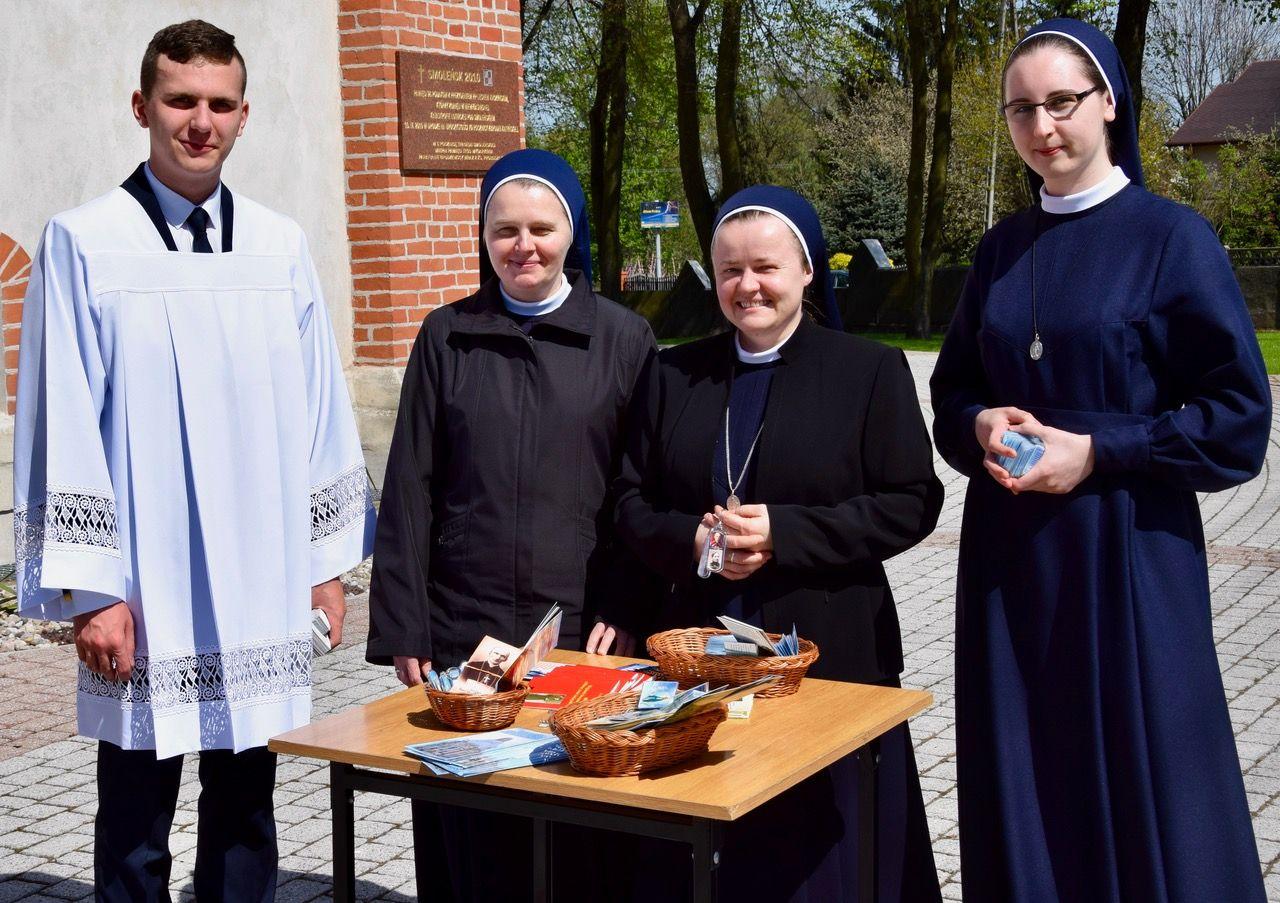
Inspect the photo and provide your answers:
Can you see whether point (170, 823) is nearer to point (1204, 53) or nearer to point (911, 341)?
point (911, 341)

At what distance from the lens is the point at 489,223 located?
3832 millimetres

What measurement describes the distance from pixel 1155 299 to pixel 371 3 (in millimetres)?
7130

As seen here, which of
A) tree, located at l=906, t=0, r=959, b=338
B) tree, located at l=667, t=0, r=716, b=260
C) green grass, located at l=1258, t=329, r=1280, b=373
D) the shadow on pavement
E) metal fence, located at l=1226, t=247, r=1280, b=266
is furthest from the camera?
metal fence, located at l=1226, t=247, r=1280, b=266

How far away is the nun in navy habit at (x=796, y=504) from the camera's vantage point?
11.5 ft

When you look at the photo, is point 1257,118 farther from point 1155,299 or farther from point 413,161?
point 1155,299

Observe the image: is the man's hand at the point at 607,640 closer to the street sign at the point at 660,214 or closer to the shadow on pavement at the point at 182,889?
the shadow on pavement at the point at 182,889

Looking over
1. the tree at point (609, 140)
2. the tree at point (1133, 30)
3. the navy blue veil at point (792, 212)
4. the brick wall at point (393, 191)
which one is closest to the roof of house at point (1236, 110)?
the tree at point (609, 140)

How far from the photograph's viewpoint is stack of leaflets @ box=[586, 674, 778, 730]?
9.50ft

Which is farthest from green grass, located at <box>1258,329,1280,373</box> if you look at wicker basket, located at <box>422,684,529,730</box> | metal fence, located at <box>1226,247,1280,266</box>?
wicker basket, located at <box>422,684,529,730</box>

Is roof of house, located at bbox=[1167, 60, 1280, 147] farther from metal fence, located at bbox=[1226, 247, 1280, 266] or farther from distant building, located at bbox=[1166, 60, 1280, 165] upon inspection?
metal fence, located at bbox=[1226, 247, 1280, 266]

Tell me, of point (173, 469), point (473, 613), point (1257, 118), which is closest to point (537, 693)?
point (473, 613)

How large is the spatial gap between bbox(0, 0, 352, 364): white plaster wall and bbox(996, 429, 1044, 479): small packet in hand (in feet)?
21.3

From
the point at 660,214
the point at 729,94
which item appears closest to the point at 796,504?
the point at 729,94

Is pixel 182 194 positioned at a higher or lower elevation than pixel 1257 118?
lower
